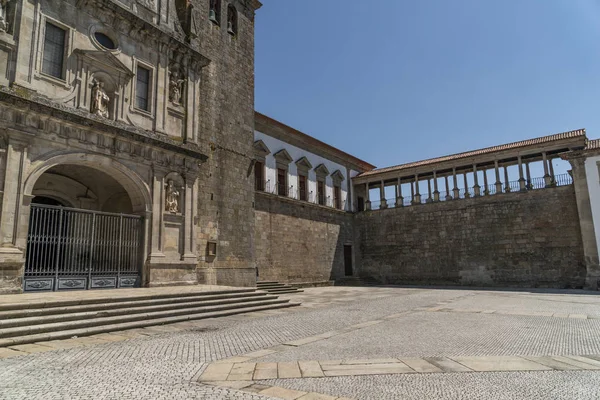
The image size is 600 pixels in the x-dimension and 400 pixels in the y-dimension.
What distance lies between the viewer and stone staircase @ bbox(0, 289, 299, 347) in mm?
6371

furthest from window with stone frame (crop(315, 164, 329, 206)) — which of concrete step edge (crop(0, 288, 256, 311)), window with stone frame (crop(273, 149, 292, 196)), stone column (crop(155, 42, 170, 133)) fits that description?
concrete step edge (crop(0, 288, 256, 311))

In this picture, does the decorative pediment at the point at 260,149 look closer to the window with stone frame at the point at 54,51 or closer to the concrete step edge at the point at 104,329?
the window with stone frame at the point at 54,51

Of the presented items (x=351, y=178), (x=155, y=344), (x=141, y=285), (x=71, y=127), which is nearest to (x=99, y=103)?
(x=71, y=127)

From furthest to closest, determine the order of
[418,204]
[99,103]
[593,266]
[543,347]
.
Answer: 1. [418,204]
2. [593,266]
3. [99,103]
4. [543,347]

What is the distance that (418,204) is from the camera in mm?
25734

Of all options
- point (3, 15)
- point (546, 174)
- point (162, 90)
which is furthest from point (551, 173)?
point (3, 15)

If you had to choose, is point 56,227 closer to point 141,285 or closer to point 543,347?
point 141,285

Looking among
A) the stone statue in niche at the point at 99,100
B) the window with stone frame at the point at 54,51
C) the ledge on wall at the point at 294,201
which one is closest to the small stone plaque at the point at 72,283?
the stone statue in niche at the point at 99,100

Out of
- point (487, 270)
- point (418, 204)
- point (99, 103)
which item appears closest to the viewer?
point (99, 103)

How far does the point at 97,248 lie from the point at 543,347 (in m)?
11.0

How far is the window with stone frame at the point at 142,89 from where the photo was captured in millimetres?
12594

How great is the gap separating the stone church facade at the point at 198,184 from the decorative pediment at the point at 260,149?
5.2 inches

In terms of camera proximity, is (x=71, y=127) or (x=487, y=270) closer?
(x=71, y=127)

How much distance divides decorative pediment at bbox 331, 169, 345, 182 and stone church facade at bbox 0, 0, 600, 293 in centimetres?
19
